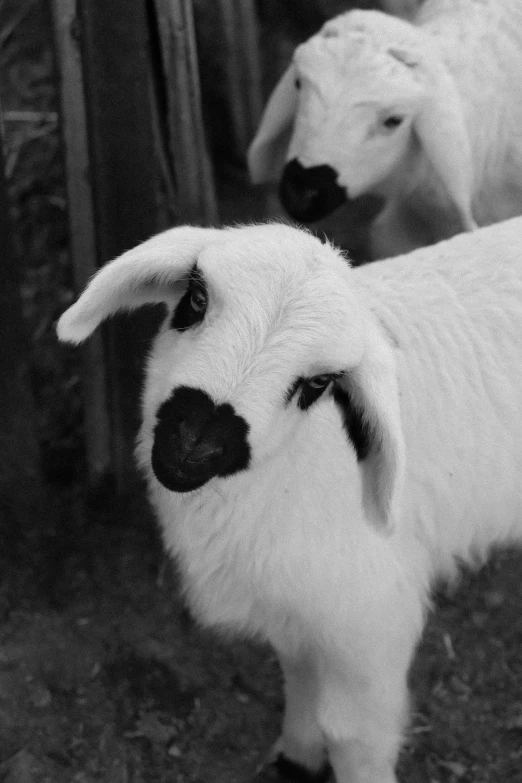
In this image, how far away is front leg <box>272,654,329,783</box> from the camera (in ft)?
11.3

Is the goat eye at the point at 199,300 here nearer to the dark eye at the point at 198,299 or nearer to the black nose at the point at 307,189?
the dark eye at the point at 198,299

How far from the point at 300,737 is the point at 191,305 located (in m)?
1.78

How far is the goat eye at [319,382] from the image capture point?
2.41 meters

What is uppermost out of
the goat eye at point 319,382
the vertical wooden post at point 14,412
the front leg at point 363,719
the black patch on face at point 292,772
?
the goat eye at point 319,382

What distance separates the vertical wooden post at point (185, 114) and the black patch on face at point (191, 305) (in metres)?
1.60

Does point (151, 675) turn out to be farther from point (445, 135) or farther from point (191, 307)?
point (445, 135)

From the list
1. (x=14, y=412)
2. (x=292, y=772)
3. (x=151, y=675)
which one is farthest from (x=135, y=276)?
(x=292, y=772)

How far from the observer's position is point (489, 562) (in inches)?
169

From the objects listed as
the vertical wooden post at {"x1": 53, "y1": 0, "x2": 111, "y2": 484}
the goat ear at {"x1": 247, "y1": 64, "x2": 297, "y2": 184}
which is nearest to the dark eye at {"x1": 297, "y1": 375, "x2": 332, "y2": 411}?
the vertical wooden post at {"x1": 53, "y1": 0, "x2": 111, "y2": 484}

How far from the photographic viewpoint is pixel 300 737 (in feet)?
11.6

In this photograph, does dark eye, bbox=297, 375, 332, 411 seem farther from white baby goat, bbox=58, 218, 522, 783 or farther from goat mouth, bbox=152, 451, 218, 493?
goat mouth, bbox=152, 451, 218, 493

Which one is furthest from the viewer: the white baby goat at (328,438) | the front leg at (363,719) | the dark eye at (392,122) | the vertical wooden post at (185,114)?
the dark eye at (392,122)

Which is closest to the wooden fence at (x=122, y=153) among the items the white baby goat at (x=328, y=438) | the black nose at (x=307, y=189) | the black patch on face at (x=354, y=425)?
the black nose at (x=307, y=189)

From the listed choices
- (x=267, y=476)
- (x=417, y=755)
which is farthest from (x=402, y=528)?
(x=417, y=755)
